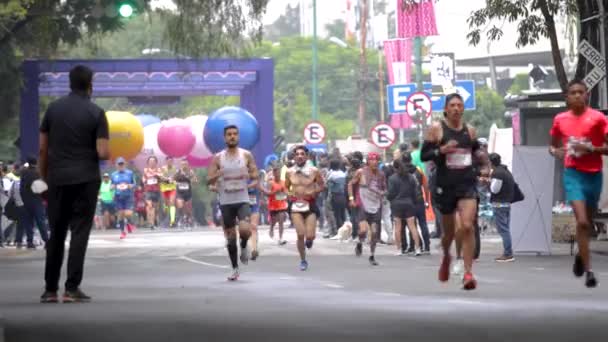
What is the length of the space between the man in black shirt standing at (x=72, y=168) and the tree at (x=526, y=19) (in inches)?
590

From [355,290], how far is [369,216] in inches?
382

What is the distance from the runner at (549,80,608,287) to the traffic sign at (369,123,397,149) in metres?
29.9

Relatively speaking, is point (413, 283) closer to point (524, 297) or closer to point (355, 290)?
point (355, 290)

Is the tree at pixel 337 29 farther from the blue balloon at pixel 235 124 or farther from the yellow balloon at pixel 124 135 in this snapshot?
the yellow balloon at pixel 124 135

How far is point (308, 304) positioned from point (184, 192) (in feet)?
112

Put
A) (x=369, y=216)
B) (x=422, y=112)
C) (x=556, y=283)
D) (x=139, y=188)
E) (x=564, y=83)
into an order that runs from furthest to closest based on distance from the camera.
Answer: (x=139, y=188) → (x=422, y=112) → (x=564, y=83) → (x=369, y=216) → (x=556, y=283)

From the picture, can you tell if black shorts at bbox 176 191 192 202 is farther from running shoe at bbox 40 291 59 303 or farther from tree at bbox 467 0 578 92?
running shoe at bbox 40 291 59 303

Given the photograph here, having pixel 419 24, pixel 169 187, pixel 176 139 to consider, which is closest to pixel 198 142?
pixel 176 139

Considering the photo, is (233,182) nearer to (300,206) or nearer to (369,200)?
(300,206)

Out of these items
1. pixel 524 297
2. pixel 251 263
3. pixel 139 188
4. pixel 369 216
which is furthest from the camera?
pixel 139 188

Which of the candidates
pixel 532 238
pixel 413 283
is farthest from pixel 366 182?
pixel 413 283

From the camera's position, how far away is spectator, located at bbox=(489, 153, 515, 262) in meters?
25.4

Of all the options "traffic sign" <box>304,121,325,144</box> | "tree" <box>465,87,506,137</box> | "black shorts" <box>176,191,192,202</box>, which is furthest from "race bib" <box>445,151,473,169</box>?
"tree" <box>465,87,506,137</box>

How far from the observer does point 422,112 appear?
43438 mm
